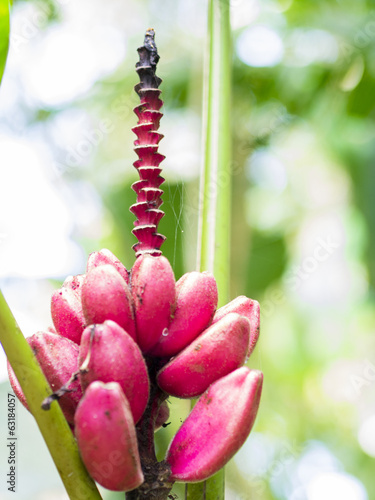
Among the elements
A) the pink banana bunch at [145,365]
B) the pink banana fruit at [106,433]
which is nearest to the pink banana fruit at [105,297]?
the pink banana bunch at [145,365]

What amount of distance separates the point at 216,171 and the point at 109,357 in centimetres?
62

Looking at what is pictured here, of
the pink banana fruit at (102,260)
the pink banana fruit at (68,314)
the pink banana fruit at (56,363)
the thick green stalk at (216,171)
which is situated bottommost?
the pink banana fruit at (56,363)

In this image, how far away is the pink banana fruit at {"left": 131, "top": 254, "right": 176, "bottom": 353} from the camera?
66 centimetres

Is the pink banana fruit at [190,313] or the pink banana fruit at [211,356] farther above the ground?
the pink banana fruit at [190,313]

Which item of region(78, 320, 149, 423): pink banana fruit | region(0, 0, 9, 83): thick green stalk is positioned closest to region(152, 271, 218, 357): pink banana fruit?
region(78, 320, 149, 423): pink banana fruit

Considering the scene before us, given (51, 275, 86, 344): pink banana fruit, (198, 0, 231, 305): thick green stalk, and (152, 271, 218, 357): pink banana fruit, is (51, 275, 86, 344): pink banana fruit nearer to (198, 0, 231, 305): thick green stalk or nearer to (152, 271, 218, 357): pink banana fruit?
(152, 271, 218, 357): pink banana fruit

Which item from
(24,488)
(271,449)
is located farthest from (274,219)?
(24,488)

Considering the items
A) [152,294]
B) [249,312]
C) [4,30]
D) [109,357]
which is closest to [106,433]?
[109,357]

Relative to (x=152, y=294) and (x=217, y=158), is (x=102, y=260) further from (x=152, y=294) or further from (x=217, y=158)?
(x=217, y=158)

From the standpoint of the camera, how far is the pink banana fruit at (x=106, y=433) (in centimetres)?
53

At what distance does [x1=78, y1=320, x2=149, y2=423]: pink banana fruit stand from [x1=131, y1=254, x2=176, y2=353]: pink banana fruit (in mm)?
76

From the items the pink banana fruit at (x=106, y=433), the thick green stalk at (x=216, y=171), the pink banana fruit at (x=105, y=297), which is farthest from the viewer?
the thick green stalk at (x=216, y=171)

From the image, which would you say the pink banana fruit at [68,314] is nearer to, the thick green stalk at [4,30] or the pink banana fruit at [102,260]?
the pink banana fruit at [102,260]

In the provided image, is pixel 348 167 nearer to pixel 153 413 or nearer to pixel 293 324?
pixel 293 324
